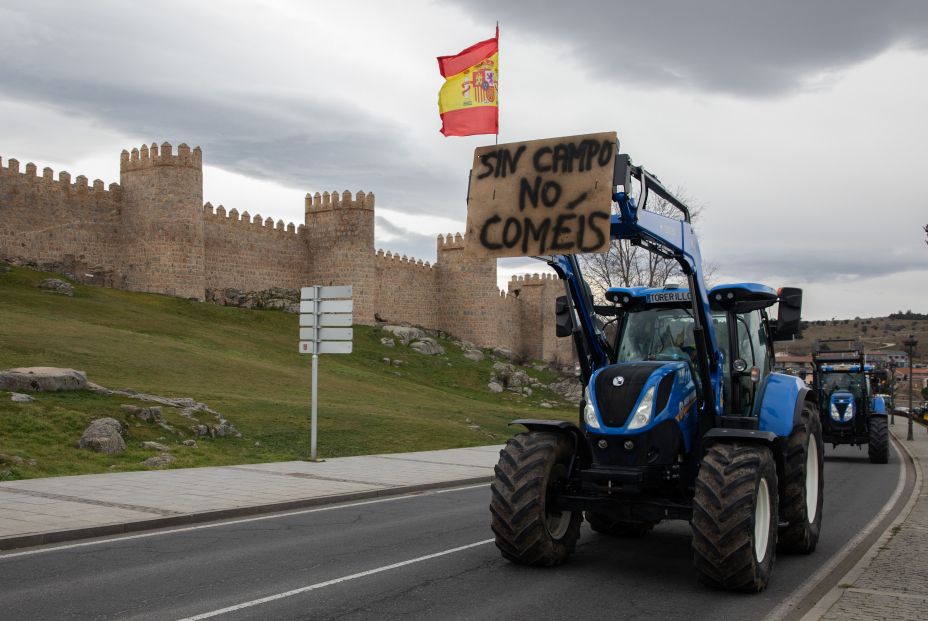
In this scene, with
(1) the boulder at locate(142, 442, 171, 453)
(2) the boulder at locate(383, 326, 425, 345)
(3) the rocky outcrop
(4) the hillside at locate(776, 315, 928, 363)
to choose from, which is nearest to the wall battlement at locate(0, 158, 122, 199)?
(3) the rocky outcrop

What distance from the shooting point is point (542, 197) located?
26.6 ft

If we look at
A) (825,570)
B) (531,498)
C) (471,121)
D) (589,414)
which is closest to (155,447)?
(471,121)

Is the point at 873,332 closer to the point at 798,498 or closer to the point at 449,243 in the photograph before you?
the point at 449,243

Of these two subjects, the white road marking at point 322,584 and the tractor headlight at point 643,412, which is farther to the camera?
the tractor headlight at point 643,412

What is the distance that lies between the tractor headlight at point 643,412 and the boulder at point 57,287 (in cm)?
4062

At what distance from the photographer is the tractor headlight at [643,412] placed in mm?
8156

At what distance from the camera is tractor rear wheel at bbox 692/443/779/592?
7578mm

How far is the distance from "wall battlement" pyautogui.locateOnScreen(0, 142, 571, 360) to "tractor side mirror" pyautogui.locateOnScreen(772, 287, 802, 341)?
151 ft

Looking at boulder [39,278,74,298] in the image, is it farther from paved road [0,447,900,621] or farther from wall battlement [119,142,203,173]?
paved road [0,447,900,621]

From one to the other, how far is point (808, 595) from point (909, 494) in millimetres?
9416

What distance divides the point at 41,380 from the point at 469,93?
11.9 metres

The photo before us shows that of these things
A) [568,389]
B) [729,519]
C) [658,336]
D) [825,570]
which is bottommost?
[568,389]

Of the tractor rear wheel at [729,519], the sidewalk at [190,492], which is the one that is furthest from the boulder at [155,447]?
the tractor rear wheel at [729,519]

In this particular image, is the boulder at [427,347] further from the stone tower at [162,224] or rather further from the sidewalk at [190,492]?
the sidewalk at [190,492]
